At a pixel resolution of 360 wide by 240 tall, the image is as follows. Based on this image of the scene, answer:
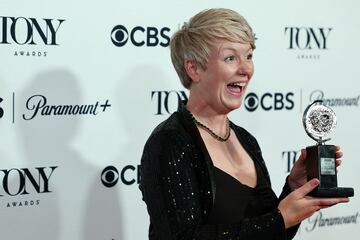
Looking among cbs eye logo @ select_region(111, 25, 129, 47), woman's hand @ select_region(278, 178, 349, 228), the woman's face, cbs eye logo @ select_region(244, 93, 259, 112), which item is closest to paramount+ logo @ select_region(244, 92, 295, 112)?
cbs eye logo @ select_region(244, 93, 259, 112)

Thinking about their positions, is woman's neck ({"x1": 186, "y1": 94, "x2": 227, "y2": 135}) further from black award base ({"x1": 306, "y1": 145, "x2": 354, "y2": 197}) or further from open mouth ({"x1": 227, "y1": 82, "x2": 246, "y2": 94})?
black award base ({"x1": 306, "y1": 145, "x2": 354, "y2": 197})

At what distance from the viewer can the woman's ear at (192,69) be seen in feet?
4.88

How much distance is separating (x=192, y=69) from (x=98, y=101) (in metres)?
0.59

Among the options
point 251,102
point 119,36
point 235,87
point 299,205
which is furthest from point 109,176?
point 299,205

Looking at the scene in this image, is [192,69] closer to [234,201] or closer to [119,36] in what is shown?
[234,201]

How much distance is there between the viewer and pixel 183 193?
4.44 ft

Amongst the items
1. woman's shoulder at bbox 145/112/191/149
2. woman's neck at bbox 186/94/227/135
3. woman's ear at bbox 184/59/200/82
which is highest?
woman's ear at bbox 184/59/200/82

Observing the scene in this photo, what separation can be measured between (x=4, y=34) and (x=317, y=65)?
1.13 meters

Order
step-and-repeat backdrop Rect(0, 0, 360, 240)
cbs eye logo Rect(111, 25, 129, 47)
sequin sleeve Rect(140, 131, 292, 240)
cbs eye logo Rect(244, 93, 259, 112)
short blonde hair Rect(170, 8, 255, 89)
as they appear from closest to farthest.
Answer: sequin sleeve Rect(140, 131, 292, 240)
short blonde hair Rect(170, 8, 255, 89)
step-and-repeat backdrop Rect(0, 0, 360, 240)
cbs eye logo Rect(111, 25, 129, 47)
cbs eye logo Rect(244, 93, 259, 112)

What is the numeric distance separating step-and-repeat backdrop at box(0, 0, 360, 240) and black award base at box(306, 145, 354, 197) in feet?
2.33

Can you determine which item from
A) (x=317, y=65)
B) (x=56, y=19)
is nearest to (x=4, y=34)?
(x=56, y=19)

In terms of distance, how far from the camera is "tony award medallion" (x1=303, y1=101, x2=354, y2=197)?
4.78 feet

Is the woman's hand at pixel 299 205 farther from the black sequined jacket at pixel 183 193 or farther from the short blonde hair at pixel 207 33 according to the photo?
the short blonde hair at pixel 207 33

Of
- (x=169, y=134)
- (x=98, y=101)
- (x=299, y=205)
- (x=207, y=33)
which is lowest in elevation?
(x=299, y=205)
